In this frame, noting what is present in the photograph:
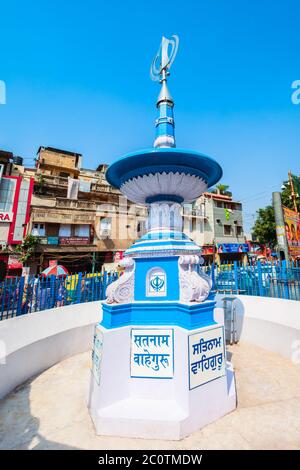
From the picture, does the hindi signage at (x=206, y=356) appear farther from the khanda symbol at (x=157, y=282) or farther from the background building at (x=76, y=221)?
the background building at (x=76, y=221)

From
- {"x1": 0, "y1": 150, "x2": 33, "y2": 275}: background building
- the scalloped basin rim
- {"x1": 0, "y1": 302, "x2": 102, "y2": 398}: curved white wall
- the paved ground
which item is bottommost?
the paved ground

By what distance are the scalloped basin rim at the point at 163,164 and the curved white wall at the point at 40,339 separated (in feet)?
12.3

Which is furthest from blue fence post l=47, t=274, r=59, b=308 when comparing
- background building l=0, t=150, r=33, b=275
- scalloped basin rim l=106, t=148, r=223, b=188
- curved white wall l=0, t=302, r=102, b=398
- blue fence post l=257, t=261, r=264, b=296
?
background building l=0, t=150, r=33, b=275

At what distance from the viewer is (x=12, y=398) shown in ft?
12.1

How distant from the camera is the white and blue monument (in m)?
2.97

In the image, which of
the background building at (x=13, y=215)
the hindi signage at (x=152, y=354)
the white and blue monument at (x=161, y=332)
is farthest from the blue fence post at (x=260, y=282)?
the background building at (x=13, y=215)

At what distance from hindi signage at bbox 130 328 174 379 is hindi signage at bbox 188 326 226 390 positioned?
338 millimetres

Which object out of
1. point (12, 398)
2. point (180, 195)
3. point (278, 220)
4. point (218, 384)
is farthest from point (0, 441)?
point (278, 220)

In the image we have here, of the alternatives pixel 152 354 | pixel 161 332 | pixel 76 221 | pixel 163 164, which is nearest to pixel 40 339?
pixel 152 354

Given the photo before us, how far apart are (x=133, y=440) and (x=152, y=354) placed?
39.6 inches

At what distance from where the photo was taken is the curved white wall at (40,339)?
3.92m

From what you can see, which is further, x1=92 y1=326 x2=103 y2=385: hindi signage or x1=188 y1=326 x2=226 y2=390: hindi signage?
x1=92 y1=326 x2=103 y2=385: hindi signage

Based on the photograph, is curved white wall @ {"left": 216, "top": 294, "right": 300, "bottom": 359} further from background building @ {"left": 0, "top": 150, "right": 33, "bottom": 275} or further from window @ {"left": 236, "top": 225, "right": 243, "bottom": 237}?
window @ {"left": 236, "top": 225, "right": 243, "bottom": 237}
